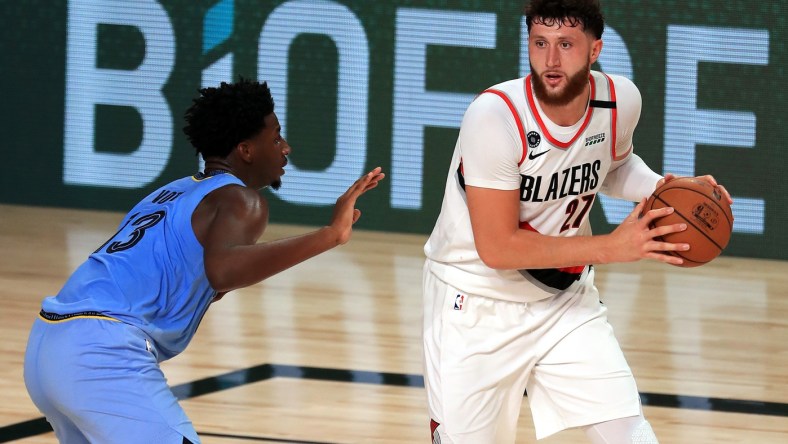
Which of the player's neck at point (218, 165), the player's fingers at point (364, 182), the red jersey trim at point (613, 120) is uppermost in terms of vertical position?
the red jersey trim at point (613, 120)

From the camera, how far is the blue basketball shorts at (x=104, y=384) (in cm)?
269

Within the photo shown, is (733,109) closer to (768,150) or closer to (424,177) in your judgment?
(768,150)

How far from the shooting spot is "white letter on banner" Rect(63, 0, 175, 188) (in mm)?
10102

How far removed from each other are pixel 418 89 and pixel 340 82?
656mm

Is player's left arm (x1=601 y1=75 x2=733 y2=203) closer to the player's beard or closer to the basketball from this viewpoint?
the basketball

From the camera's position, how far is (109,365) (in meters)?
2.71

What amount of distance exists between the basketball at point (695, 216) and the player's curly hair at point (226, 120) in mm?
1024

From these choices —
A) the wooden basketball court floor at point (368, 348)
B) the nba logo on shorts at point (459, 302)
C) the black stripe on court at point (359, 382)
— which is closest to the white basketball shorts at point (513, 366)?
the nba logo on shorts at point (459, 302)

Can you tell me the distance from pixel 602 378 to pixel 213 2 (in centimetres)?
766

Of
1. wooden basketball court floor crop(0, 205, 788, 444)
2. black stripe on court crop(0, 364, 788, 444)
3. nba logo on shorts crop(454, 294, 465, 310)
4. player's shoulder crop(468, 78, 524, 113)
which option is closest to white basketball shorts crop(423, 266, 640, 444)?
nba logo on shorts crop(454, 294, 465, 310)

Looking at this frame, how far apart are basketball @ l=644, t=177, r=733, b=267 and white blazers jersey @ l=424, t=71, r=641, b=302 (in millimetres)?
200

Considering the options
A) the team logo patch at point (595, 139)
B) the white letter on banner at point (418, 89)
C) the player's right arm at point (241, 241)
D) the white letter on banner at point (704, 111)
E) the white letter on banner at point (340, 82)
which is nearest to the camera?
the player's right arm at point (241, 241)

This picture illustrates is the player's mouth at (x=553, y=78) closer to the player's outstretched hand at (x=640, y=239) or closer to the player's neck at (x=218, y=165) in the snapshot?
the player's outstretched hand at (x=640, y=239)

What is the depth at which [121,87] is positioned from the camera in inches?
399
